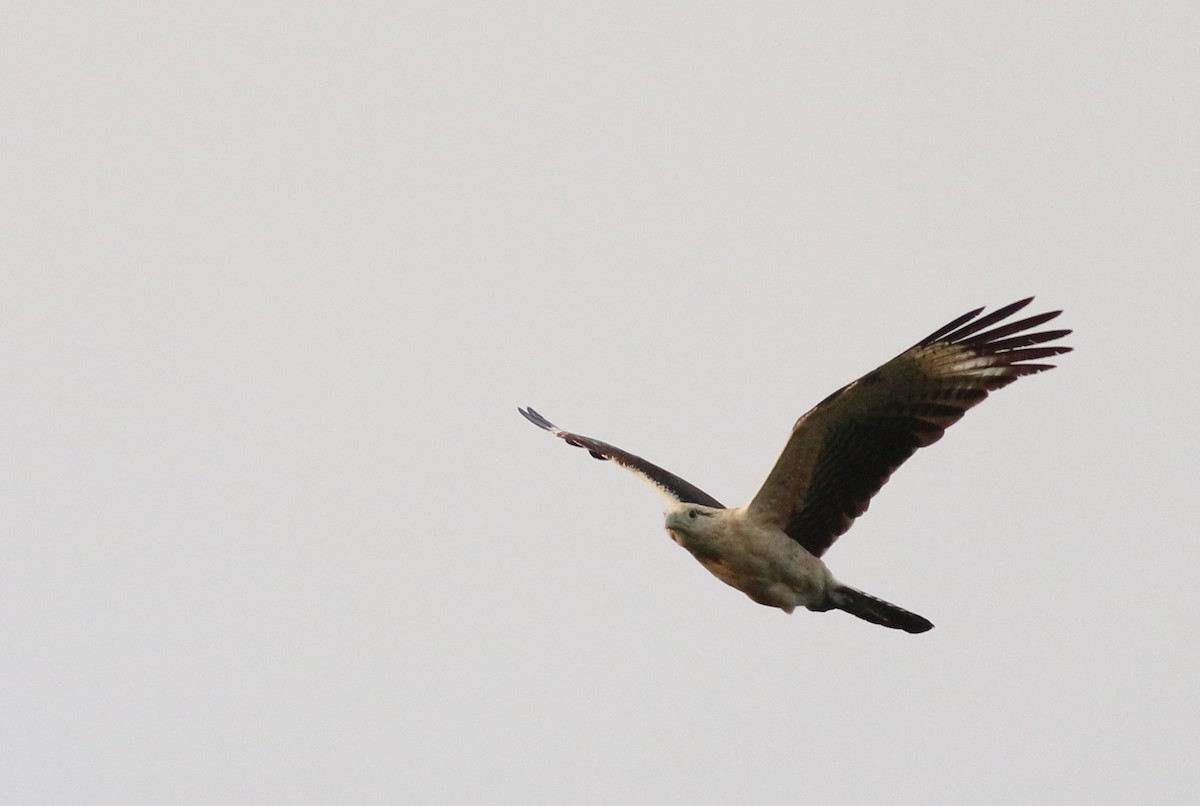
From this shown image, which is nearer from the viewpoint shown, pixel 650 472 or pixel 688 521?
pixel 688 521

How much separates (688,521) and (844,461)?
102cm

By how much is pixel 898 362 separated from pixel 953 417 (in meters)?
0.48

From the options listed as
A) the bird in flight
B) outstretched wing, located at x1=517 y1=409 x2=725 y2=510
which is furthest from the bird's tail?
outstretched wing, located at x1=517 y1=409 x2=725 y2=510

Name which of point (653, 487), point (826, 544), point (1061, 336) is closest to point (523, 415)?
point (653, 487)

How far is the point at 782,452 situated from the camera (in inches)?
537

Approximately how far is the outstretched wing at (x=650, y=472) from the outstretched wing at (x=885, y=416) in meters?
0.65

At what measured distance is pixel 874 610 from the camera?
14109 mm

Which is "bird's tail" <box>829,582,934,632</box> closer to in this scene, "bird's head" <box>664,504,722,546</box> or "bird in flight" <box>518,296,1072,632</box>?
"bird in flight" <box>518,296,1072,632</box>

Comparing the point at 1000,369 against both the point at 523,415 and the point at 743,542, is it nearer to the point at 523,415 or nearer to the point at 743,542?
the point at 743,542

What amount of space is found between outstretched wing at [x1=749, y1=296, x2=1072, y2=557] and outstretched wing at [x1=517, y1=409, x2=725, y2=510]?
0.65 m

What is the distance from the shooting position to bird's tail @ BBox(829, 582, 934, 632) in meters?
14.0

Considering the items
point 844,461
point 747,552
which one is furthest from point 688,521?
point 844,461

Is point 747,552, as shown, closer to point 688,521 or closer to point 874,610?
point 688,521

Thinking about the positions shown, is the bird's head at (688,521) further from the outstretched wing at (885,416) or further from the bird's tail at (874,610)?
the bird's tail at (874,610)
